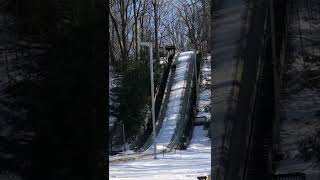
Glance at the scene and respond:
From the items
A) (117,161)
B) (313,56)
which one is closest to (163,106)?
(117,161)

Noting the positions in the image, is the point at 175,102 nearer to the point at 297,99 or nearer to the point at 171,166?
the point at 171,166

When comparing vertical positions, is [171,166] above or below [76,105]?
below

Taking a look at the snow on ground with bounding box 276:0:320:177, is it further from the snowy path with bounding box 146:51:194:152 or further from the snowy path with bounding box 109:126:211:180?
the snowy path with bounding box 146:51:194:152

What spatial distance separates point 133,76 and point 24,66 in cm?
2207

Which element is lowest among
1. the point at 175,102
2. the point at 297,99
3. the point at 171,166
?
the point at 171,166

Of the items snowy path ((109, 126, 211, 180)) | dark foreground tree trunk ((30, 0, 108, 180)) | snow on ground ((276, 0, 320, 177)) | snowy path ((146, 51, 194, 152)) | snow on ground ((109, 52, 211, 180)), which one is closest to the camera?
dark foreground tree trunk ((30, 0, 108, 180))

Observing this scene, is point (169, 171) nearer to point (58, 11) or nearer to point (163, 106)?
point (58, 11)

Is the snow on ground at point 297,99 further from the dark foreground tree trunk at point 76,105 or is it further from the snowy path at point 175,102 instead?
the snowy path at point 175,102

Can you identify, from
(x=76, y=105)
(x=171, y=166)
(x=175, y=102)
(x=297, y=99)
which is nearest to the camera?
(x=76, y=105)

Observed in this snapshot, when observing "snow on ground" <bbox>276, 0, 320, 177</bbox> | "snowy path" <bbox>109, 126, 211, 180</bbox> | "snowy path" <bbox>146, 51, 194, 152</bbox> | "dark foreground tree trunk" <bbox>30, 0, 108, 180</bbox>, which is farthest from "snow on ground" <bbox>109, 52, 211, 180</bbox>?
"dark foreground tree trunk" <bbox>30, 0, 108, 180</bbox>

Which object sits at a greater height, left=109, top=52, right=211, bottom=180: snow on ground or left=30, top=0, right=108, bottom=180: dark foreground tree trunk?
left=30, top=0, right=108, bottom=180: dark foreground tree trunk

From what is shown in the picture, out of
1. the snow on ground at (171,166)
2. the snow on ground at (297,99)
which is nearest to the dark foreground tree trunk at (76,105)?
the snow on ground at (297,99)

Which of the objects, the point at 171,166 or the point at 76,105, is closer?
the point at 76,105

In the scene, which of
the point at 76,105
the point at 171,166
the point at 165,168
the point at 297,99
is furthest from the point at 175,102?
the point at 76,105
